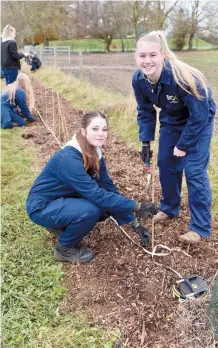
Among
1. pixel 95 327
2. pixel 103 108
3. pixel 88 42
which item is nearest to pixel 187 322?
pixel 95 327

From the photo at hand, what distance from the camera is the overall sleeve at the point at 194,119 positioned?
2356 mm

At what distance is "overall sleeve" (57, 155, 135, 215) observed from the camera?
7.65 feet

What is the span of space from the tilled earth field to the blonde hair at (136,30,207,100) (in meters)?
1.18

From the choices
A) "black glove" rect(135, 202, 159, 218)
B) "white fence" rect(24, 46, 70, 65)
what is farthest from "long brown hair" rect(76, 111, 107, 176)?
"white fence" rect(24, 46, 70, 65)

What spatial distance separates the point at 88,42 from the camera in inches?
1172

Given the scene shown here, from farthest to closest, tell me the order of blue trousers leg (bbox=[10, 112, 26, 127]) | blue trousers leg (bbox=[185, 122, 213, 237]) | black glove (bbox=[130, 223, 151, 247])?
blue trousers leg (bbox=[10, 112, 26, 127])
black glove (bbox=[130, 223, 151, 247])
blue trousers leg (bbox=[185, 122, 213, 237])

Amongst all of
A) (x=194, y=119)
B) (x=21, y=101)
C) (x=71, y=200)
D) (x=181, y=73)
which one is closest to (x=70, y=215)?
(x=71, y=200)

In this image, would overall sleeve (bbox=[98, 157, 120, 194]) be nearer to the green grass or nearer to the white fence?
the green grass

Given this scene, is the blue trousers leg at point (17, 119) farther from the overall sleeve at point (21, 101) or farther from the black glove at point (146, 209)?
the black glove at point (146, 209)

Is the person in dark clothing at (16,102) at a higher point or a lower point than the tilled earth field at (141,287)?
higher

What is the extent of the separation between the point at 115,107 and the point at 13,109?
1.88m

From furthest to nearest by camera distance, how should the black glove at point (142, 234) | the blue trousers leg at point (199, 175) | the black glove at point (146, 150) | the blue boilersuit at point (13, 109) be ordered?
1. the blue boilersuit at point (13, 109)
2. the black glove at point (146, 150)
3. the black glove at point (142, 234)
4. the blue trousers leg at point (199, 175)

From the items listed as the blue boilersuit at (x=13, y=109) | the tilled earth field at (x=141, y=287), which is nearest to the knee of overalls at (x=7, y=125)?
the blue boilersuit at (x=13, y=109)

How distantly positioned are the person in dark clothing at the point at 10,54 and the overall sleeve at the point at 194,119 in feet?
18.4
